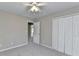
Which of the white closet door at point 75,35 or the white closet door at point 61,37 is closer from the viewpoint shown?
the white closet door at point 75,35

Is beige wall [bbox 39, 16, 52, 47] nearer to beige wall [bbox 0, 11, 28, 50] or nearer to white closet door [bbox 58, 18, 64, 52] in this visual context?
white closet door [bbox 58, 18, 64, 52]

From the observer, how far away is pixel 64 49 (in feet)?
12.9

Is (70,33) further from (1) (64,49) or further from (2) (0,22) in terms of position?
(2) (0,22)

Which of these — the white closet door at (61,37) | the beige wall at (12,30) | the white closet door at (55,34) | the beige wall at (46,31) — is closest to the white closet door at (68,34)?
the white closet door at (61,37)

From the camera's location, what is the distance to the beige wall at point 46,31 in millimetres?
4819

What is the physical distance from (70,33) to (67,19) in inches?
28.5

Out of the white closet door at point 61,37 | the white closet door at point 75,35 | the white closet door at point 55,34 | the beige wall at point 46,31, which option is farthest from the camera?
the beige wall at point 46,31

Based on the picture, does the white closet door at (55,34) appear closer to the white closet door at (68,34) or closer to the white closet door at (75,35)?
the white closet door at (68,34)

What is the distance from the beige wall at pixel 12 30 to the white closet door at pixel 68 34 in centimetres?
305

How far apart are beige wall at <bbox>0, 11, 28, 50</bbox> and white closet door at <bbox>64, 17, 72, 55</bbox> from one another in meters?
3.05

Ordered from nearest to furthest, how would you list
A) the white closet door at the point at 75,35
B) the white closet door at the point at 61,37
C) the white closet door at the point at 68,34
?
the white closet door at the point at 75,35 → the white closet door at the point at 68,34 → the white closet door at the point at 61,37

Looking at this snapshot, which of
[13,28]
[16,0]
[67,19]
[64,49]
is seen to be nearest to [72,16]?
[67,19]

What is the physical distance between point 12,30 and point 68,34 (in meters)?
3.28

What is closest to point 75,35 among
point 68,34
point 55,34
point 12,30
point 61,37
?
point 68,34
